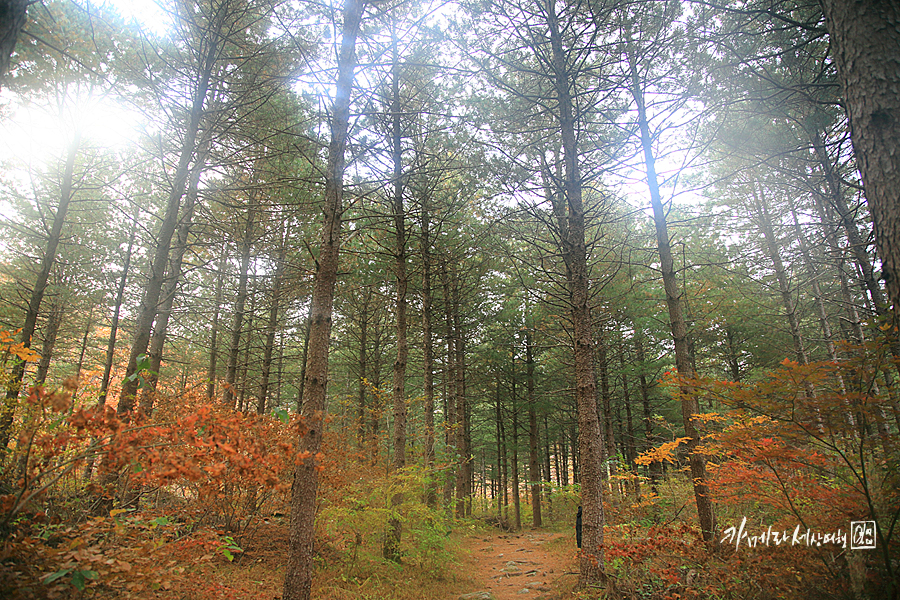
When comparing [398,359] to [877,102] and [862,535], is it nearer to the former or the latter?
[862,535]

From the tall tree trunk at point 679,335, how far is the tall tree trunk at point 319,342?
4267mm

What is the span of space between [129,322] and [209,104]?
1048 cm

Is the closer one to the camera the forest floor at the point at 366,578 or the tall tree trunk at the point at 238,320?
the forest floor at the point at 366,578

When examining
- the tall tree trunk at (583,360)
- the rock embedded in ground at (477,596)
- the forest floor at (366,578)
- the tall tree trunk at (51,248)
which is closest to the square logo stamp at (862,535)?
the tall tree trunk at (583,360)

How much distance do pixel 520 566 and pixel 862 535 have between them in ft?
25.7

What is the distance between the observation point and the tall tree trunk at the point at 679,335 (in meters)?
6.49

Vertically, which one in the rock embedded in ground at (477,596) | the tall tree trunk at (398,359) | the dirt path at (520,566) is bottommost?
the dirt path at (520,566)

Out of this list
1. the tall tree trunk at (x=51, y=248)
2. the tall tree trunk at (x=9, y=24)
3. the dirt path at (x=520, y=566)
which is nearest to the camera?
the tall tree trunk at (x=9, y=24)

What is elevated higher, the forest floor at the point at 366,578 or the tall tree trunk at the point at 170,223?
the tall tree trunk at the point at 170,223

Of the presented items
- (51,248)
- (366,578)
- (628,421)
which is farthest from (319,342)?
Answer: (628,421)

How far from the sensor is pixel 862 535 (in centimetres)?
297

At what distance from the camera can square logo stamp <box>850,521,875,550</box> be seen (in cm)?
293

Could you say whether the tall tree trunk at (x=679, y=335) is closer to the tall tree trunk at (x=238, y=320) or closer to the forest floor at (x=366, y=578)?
the forest floor at (x=366, y=578)

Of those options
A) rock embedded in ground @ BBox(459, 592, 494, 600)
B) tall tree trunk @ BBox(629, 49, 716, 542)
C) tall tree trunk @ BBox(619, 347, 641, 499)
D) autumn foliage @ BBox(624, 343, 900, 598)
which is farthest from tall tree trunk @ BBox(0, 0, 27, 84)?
tall tree trunk @ BBox(619, 347, 641, 499)
